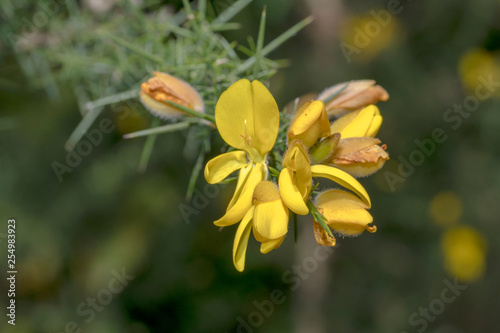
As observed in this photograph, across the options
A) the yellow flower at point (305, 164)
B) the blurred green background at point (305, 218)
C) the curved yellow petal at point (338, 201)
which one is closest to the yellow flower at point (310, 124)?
the yellow flower at point (305, 164)

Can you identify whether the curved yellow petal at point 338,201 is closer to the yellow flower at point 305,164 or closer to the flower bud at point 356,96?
the yellow flower at point 305,164

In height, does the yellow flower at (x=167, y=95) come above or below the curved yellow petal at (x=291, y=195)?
above

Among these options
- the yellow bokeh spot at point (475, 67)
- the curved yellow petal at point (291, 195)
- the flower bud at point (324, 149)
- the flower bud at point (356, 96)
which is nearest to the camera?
the curved yellow petal at point (291, 195)

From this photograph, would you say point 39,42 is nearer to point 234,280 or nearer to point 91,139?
point 91,139

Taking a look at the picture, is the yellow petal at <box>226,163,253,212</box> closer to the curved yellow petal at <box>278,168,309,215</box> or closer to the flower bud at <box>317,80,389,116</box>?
the curved yellow petal at <box>278,168,309,215</box>

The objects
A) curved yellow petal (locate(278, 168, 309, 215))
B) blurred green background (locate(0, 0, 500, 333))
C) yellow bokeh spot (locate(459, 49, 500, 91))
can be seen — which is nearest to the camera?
curved yellow petal (locate(278, 168, 309, 215))

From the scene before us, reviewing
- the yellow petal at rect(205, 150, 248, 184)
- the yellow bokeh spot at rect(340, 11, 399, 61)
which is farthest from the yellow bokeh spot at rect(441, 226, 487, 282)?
the yellow petal at rect(205, 150, 248, 184)

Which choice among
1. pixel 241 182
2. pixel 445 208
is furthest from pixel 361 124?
pixel 445 208
